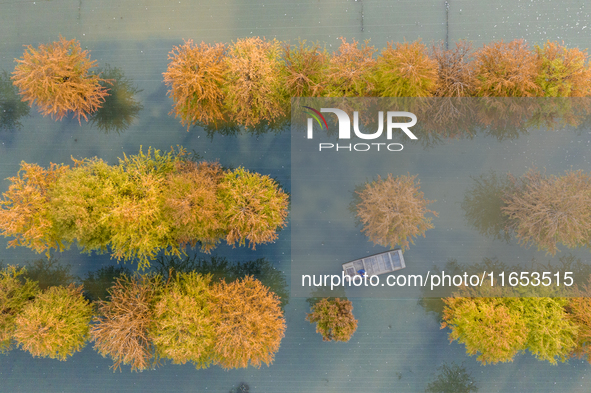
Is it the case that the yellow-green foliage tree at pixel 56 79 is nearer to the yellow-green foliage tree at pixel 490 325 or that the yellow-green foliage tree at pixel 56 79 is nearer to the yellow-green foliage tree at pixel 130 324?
the yellow-green foliage tree at pixel 130 324

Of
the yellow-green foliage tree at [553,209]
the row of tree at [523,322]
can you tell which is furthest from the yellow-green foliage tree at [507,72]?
the row of tree at [523,322]

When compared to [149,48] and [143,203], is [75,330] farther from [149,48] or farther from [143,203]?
[149,48]

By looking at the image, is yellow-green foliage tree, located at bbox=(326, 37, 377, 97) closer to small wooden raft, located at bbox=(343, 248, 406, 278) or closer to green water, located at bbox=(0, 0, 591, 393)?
green water, located at bbox=(0, 0, 591, 393)

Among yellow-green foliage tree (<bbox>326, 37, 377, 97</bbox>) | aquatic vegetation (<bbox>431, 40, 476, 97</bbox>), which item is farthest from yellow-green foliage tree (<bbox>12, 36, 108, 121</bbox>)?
aquatic vegetation (<bbox>431, 40, 476, 97</bbox>)

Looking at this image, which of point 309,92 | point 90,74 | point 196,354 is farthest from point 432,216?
point 90,74

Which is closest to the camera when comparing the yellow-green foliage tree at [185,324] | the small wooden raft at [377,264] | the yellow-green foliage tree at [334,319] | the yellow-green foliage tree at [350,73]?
the yellow-green foliage tree at [185,324]

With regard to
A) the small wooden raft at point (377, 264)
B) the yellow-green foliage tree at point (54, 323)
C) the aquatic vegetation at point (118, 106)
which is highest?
the aquatic vegetation at point (118, 106)

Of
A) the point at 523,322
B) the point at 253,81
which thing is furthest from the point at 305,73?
the point at 523,322

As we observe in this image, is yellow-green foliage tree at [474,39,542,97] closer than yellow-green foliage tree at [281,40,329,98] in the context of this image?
Yes
